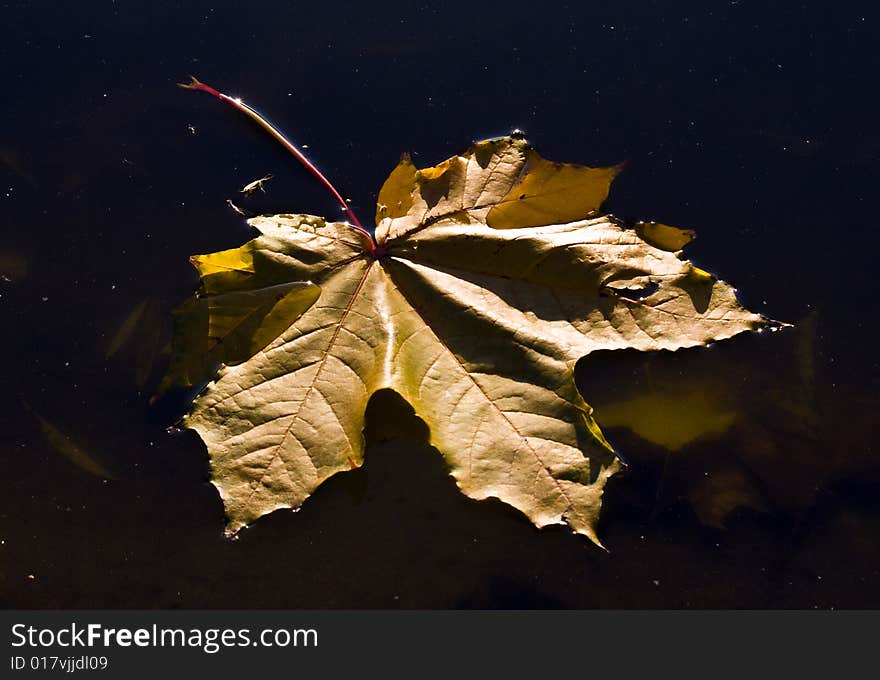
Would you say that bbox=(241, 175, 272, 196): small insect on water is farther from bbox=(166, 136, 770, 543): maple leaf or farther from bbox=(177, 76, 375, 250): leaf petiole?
bbox=(166, 136, 770, 543): maple leaf

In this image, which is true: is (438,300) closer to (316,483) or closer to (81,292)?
(316,483)

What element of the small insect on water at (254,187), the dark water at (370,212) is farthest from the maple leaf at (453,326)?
the small insect on water at (254,187)

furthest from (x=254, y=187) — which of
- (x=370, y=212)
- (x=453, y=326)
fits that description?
(x=453, y=326)

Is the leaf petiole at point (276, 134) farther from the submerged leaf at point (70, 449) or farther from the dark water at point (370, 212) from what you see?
the submerged leaf at point (70, 449)

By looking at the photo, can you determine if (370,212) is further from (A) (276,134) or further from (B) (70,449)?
(B) (70,449)

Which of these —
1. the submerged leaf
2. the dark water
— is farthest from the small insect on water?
the submerged leaf

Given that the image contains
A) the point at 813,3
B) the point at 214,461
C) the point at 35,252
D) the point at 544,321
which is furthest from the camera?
the point at 813,3

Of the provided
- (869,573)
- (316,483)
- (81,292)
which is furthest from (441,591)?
(81,292)
